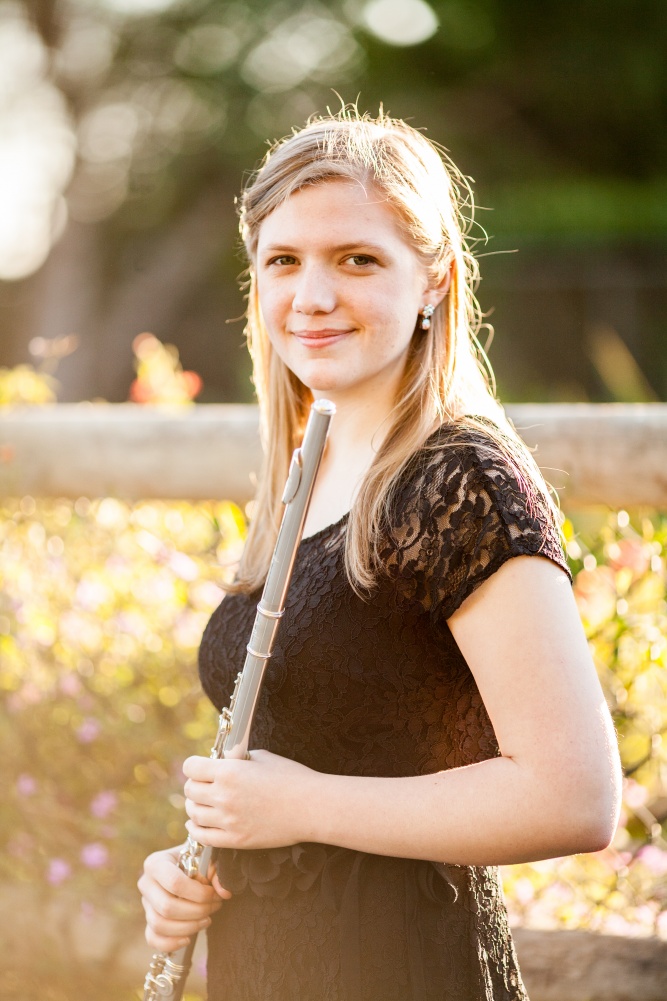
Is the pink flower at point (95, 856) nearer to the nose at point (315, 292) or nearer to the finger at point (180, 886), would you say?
the finger at point (180, 886)

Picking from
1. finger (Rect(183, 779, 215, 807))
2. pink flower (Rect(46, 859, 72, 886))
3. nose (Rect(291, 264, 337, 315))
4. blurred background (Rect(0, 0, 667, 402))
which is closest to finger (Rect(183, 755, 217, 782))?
finger (Rect(183, 779, 215, 807))

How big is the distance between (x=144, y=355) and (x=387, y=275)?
2.21m

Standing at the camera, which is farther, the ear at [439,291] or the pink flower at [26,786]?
the pink flower at [26,786]

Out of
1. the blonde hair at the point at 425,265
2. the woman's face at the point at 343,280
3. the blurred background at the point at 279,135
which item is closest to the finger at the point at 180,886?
the blonde hair at the point at 425,265

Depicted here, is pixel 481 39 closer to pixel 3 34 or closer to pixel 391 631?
pixel 3 34

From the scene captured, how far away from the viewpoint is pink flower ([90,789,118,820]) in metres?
2.60

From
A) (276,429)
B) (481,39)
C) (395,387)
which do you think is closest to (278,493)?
(276,429)

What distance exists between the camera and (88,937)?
2.53 m

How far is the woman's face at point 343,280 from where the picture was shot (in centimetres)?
137

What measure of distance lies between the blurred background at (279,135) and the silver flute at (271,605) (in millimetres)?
9241

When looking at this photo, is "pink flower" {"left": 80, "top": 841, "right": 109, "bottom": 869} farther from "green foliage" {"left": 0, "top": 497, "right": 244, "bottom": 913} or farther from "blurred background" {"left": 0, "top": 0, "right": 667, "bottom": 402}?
Result: "blurred background" {"left": 0, "top": 0, "right": 667, "bottom": 402}

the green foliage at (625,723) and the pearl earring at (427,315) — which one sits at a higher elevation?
the pearl earring at (427,315)

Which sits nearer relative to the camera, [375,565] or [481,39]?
[375,565]

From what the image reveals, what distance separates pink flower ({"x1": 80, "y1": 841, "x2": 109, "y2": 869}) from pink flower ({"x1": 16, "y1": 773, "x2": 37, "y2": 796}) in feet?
0.75
